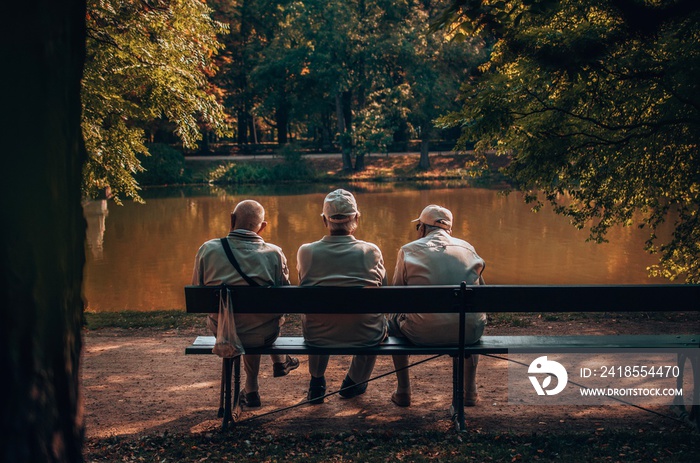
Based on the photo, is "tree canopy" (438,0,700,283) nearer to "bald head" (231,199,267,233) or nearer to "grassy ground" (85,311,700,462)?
"bald head" (231,199,267,233)

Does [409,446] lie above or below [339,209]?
below

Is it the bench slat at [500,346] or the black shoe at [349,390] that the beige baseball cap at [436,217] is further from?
the black shoe at [349,390]

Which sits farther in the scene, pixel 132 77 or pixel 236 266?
pixel 132 77

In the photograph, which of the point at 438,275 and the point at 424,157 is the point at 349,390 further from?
the point at 424,157

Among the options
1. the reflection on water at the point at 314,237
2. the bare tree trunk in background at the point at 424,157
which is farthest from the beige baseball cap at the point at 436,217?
the bare tree trunk in background at the point at 424,157

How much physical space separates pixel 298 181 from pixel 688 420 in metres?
34.9

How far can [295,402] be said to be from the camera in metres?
5.40

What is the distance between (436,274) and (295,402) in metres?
1.46

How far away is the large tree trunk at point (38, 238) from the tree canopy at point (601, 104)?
3893mm

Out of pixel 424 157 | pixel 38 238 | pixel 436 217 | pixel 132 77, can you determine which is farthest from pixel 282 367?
pixel 424 157

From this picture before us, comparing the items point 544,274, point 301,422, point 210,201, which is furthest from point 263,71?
point 301,422

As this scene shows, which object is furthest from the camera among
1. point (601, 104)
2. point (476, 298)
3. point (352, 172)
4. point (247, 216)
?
point (352, 172)

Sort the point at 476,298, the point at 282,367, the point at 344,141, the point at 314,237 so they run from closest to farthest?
the point at 476,298 → the point at 282,367 → the point at 314,237 → the point at 344,141

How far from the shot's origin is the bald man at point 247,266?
4832 mm
